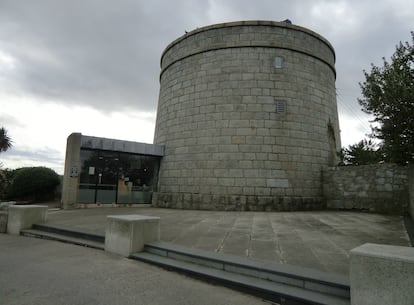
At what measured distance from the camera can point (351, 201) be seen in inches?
457

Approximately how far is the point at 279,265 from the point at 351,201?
30.9 feet

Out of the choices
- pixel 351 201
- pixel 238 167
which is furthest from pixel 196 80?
pixel 351 201

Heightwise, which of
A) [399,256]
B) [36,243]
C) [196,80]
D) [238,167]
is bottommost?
[36,243]

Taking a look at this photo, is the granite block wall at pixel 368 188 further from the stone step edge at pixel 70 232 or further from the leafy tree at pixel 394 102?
the stone step edge at pixel 70 232

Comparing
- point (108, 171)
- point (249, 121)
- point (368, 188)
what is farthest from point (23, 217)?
point (368, 188)

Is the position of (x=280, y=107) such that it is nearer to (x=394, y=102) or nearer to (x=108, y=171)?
(x=394, y=102)

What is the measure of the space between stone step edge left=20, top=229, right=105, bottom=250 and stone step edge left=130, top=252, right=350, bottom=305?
194 cm

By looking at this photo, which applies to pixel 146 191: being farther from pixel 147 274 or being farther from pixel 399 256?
pixel 399 256

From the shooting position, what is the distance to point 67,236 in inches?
259

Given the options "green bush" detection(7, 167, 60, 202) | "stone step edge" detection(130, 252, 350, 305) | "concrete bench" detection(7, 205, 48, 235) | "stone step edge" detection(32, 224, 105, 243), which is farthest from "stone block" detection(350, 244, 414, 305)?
"green bush" detection(7, 167, 60, 202)

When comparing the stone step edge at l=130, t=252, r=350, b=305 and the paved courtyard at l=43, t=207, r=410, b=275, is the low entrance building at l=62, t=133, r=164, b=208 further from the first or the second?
the stone step edge at l=130, t=252, r=350, b=305

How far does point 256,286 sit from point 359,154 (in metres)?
12.6

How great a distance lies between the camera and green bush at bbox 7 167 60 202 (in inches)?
611

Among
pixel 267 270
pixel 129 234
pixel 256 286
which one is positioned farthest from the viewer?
pixel 129 234
